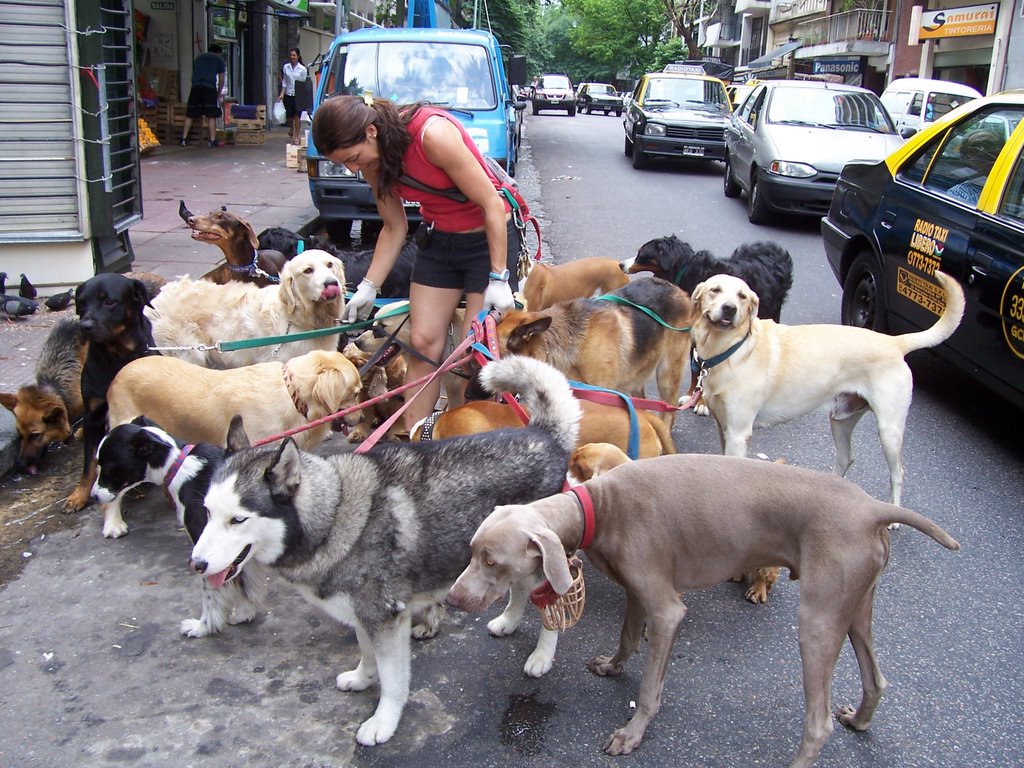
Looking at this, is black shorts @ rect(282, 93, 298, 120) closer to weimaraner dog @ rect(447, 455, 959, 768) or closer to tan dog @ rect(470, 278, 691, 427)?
tan dog @ rect(470, 278, 691, 427)

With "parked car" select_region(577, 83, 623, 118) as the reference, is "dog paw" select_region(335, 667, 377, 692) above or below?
below

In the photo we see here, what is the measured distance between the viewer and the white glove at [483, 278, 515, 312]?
440cm

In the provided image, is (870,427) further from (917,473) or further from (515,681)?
(515,681)

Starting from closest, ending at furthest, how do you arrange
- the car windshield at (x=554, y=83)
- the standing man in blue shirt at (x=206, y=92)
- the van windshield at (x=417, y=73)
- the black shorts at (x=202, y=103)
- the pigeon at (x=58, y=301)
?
1. the pigeon at (x=58, y=301)
2. the van windshield at (x=417, y=73)
3. the standing man in blue shirt at (x=206, y=92)
4. the black shorts at (x=202, y=103)
5. the car windshield at (x=554, y=83)

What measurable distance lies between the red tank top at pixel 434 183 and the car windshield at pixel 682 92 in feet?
49.7

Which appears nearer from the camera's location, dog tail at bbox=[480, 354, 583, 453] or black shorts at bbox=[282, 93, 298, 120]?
dog tail at bbox=[480, 354, 583, 453]

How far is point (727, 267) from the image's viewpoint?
652 centimetres

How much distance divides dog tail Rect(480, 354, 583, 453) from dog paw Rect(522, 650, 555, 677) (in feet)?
2.68

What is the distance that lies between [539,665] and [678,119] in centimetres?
1581

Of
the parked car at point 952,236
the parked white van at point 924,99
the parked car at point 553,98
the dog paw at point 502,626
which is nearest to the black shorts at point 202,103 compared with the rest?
the parked car at point 952,236

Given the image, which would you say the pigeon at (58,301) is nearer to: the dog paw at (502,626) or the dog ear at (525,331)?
the dog ear at (525,331)

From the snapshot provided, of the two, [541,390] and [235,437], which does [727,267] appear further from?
[235,437]

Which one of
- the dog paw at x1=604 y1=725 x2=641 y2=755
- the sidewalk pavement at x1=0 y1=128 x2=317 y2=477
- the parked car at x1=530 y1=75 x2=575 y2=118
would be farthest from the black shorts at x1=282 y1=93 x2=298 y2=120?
the parked car at x1=530 y1=75 x2=575 y2=118

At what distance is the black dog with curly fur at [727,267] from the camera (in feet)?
21.4
